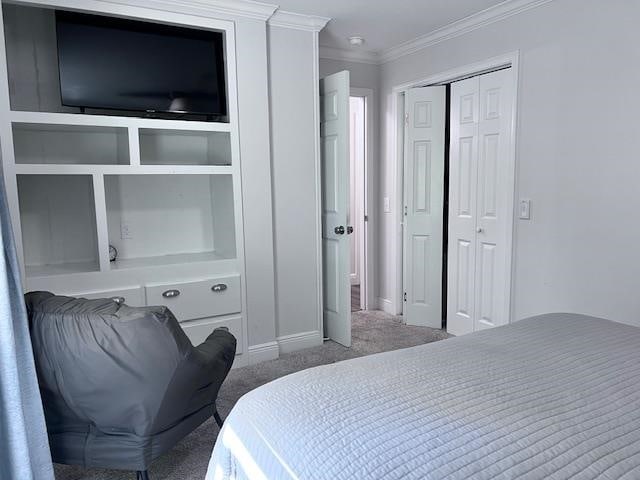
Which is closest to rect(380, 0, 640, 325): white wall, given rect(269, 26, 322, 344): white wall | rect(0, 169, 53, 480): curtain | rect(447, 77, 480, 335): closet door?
rect(447, 77, 480, 335): closet door

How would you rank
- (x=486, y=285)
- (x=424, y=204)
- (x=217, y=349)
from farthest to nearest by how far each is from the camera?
(x=424, y=204) < (x=486, y=285) < (x=217, y=349)

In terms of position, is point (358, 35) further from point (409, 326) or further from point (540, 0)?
point (409, 326)

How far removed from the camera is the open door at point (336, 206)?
337 cm

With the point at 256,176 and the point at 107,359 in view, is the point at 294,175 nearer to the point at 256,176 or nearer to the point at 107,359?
the point at 256,176

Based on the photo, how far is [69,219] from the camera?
117 inches

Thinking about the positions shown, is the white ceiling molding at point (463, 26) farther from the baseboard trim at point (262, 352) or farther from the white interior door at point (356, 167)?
the baseboard trim at point (262, 352)

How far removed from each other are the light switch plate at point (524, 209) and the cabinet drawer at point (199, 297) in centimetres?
201

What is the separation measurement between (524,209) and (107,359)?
2696 mm

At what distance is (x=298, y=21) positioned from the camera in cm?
320

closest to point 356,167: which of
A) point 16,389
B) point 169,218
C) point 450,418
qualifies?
point 169,218

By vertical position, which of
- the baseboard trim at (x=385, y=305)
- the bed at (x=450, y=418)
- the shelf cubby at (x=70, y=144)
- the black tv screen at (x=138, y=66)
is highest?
the black tv screen at (x=138, y=66)

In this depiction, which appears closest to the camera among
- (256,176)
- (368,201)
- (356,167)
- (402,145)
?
(256,176)

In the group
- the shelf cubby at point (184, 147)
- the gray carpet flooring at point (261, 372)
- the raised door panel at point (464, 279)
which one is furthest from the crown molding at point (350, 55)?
the gray carpet flooring at point (261, 372)

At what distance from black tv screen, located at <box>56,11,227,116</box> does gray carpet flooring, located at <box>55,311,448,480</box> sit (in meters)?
1.80
